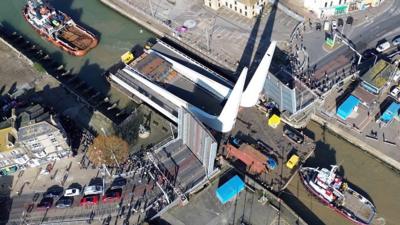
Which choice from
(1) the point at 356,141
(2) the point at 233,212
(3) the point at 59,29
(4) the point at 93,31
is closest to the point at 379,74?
(1) the point at 356,141

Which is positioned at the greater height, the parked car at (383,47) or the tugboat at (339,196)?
the parked car at (383,47)

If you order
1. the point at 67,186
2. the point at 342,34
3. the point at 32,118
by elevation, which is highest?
the point at 342,34

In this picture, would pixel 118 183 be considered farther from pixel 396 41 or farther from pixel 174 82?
pixel 396 41

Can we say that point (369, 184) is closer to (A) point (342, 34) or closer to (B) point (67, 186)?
(A) point (342, 34)

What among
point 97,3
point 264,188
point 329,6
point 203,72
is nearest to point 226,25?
point 203,72

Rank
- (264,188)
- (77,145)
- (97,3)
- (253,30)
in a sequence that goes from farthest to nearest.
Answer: (97,3)
(253,30)
(77,145)
(264,188)

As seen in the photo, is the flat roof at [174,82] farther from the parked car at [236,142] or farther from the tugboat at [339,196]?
the tugboat at [339,196]

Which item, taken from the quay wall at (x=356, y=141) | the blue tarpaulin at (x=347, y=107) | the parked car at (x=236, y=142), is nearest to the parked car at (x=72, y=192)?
the parked car at (x=236, y=142)
